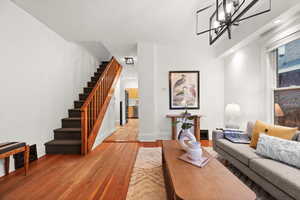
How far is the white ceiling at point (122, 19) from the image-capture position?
8.04 ft

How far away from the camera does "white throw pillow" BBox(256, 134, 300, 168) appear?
1555 mm

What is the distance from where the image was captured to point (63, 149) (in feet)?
10.0

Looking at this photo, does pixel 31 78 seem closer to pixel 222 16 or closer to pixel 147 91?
pixel 147 91

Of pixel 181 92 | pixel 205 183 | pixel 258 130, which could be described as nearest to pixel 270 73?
pixel 258 130

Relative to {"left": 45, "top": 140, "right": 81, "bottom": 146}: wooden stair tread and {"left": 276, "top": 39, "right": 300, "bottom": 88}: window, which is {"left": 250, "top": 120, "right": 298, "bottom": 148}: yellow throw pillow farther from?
{"left": 45, "top": 140, "right": 81, "bottom": 146}: wooden stair tread

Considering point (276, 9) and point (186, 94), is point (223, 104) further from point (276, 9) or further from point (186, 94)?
point (276, 9)

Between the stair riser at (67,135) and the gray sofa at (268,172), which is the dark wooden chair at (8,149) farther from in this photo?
the gray sofa at (268,172)

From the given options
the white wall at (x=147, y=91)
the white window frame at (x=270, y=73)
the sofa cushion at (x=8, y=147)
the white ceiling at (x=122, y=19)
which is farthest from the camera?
the white wall at (x=147, y=91)

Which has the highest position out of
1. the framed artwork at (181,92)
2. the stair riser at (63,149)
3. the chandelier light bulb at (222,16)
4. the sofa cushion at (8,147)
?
the chandelier light bulb at (222,16)

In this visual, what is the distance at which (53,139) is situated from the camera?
3.32 metres

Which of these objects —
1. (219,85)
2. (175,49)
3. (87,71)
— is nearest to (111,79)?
(87,71)

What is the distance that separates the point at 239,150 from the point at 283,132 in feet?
2.00

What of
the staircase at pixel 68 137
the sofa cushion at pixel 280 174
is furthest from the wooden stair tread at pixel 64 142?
the sofa cushion at pixel 280 174

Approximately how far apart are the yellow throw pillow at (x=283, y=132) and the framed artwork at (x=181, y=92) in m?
2.37
